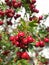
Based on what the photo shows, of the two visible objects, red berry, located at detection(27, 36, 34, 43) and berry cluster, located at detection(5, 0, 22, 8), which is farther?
berry cluster, located at detection(5, 0, 22, 8)

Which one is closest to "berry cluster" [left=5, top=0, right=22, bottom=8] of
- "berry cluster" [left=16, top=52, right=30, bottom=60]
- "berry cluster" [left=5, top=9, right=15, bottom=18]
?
"berry cluster" [left=5, top=9, right=15, bottom=18]

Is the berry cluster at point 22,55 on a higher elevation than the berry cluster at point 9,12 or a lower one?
lower

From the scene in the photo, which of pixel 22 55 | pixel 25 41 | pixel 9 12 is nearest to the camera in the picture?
pixel 25 41

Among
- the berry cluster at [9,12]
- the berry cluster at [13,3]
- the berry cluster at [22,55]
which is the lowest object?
the berry cluster at [22,55]

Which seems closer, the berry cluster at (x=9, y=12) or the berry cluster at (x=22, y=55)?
the berry cluster at (x=22, y=55)

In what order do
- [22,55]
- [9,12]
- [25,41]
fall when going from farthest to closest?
[9,12]
[22,55]
[25,41]

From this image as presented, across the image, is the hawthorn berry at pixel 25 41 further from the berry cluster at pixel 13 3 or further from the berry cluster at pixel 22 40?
the berry cluster at pixel 13 3

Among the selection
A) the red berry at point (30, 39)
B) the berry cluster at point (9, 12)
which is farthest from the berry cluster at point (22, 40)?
the berry cluster at point (9, 12)

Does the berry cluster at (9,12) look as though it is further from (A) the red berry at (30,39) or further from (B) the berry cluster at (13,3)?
(A) the red berry at (30,39)

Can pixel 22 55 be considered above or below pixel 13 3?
below

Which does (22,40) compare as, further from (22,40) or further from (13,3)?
(13,3)

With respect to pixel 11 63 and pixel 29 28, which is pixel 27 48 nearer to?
pixel 29 28

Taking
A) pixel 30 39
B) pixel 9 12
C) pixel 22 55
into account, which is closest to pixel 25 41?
pixel 30 39

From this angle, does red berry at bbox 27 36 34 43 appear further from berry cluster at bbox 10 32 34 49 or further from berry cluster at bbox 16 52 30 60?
berry cluster at bbox 16 52 30 60
